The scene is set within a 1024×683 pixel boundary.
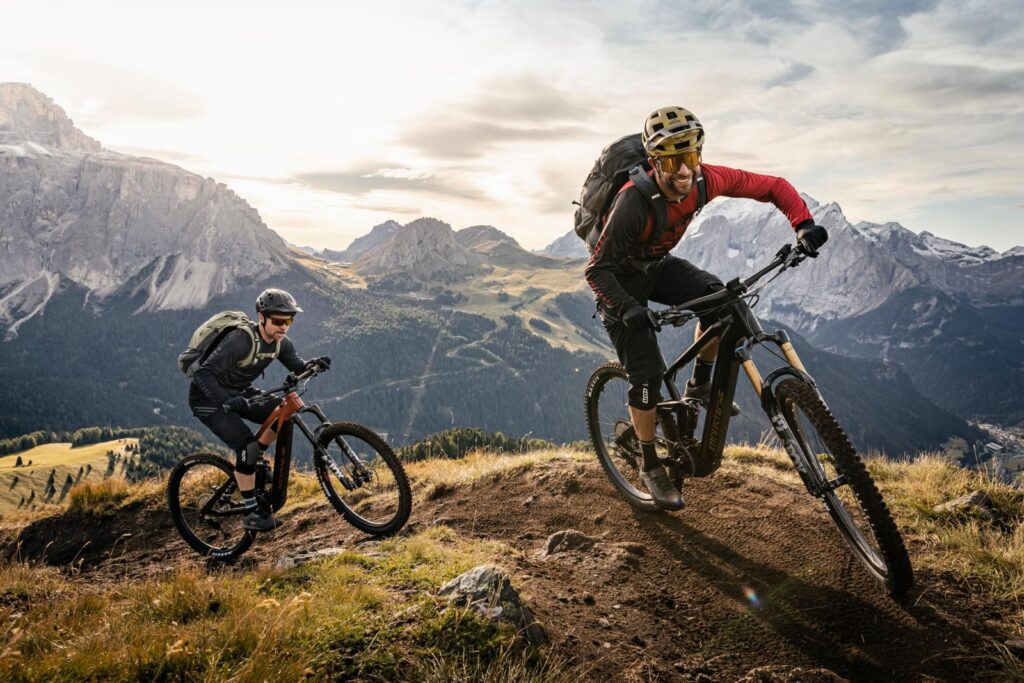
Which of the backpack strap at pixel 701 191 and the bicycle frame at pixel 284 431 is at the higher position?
the backpack strap at pixel 701 191

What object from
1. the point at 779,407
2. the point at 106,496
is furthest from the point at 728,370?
the point at 106,496

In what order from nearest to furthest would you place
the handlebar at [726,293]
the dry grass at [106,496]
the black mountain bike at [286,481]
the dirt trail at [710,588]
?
the dirt trail at [710,588]
the handlebar at [726,293]
the black mountain bike at [286,481]
the dry grass at [106,496]

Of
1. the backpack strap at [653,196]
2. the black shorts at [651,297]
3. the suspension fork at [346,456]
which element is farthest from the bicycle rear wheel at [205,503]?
the backpack strap at [653,196]

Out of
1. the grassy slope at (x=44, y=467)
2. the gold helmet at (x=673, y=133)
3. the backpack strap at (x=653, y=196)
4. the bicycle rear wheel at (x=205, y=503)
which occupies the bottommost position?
the grassy slope at (x=44, y=467)

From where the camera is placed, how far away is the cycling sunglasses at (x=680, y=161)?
5.81m

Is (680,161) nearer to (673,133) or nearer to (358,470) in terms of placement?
(673,133)

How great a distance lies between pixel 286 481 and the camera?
344 inches

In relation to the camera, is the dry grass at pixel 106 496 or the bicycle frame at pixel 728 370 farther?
the dry grass at pixel 106 496

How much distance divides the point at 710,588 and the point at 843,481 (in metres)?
1.63

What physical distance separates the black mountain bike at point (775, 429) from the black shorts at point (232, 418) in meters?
5.06

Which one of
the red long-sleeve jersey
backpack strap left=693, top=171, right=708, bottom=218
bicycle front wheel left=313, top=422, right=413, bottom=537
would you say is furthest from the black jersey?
backpack strap left=693, top=171, right=708, bottom=218

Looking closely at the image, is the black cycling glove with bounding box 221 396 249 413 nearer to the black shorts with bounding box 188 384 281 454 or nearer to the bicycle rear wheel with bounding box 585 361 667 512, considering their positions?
the black shorts with bounding box 188 384 281 454

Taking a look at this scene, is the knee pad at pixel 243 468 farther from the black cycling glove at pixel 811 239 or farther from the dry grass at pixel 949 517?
the black cycling glove at pixel 811 239

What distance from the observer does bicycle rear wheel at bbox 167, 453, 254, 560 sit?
918cm
